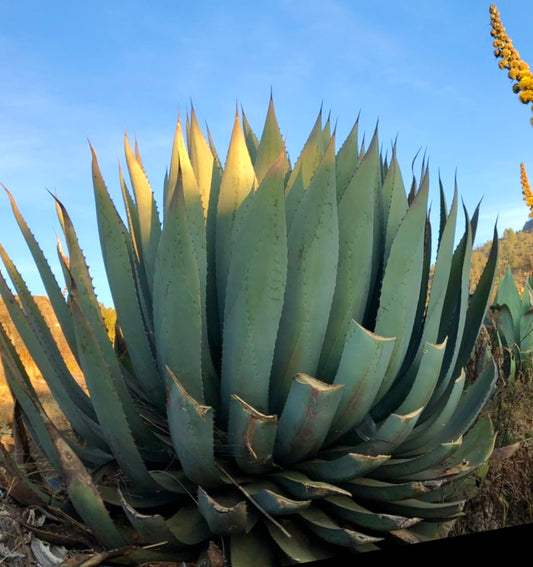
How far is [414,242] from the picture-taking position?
1.51 meters

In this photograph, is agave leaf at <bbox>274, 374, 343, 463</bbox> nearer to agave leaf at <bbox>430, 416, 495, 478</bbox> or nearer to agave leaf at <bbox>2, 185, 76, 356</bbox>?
agave leaf at <bbox>430, 416, 495, 478</bbox>

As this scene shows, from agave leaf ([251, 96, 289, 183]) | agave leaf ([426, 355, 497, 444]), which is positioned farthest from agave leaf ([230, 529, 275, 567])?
agave leaf ([251, 96, 289, 183])

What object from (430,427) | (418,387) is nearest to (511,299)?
(430,427)

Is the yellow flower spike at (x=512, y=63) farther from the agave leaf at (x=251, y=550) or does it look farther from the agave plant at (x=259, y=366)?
the agave leaf at (x=251, y=550)

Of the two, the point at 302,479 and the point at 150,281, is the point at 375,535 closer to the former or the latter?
the point at 302,479

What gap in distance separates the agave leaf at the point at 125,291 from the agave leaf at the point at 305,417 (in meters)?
0.37

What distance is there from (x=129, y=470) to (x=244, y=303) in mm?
484

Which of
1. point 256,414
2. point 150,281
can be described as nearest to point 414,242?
point 256,414

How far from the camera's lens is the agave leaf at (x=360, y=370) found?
4.48 ft

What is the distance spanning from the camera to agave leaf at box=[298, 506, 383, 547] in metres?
1.37

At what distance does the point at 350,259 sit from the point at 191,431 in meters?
0.52

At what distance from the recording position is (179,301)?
1360 mm

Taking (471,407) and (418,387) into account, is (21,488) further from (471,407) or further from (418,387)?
(471,407)

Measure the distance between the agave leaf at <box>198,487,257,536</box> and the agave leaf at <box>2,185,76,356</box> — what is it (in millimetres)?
590
